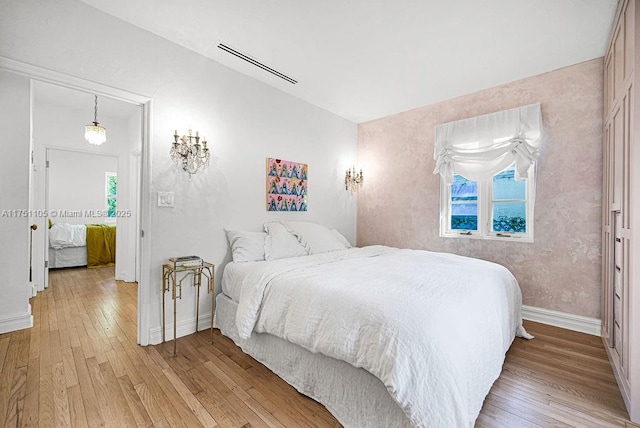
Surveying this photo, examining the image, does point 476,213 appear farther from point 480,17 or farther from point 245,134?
point 245,134

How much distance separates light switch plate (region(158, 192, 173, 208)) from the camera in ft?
8.02

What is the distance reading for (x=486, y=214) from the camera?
3.34m

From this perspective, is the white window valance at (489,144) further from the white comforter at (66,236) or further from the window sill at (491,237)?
the white comforter at (66,236)

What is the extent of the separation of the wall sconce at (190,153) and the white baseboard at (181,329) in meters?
1.36

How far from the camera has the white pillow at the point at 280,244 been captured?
2852mm

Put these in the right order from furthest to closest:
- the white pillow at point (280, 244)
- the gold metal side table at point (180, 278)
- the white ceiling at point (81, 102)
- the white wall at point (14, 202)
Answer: the white ceiling at point (81, 102) → the white pillow at point (280, 244) → the white wall at point (14, 202) → the gold metal side table at point (180, 278)

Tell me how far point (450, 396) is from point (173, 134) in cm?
274

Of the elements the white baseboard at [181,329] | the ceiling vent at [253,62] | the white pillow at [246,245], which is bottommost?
the white baseboard at [181,329]

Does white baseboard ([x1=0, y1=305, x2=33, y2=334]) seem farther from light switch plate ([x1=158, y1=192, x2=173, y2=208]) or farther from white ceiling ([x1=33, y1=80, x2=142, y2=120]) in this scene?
white ceiling ([x1=33, y1=80, x2=142, y2=120])

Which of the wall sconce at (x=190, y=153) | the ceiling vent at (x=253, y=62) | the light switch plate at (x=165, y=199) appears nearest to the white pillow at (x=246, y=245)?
the light switch plate at (x=165, y=199)

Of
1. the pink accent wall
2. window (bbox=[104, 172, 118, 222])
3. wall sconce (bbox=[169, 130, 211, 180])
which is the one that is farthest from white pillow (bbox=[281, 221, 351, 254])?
window (bbox=[104, 172, 118, 222])

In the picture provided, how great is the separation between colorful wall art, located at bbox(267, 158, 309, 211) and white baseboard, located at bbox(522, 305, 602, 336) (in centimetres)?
278

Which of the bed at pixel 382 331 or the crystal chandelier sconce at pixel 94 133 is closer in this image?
the bed at pixel 382 331

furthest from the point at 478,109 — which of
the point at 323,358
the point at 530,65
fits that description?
the point at 323,358
